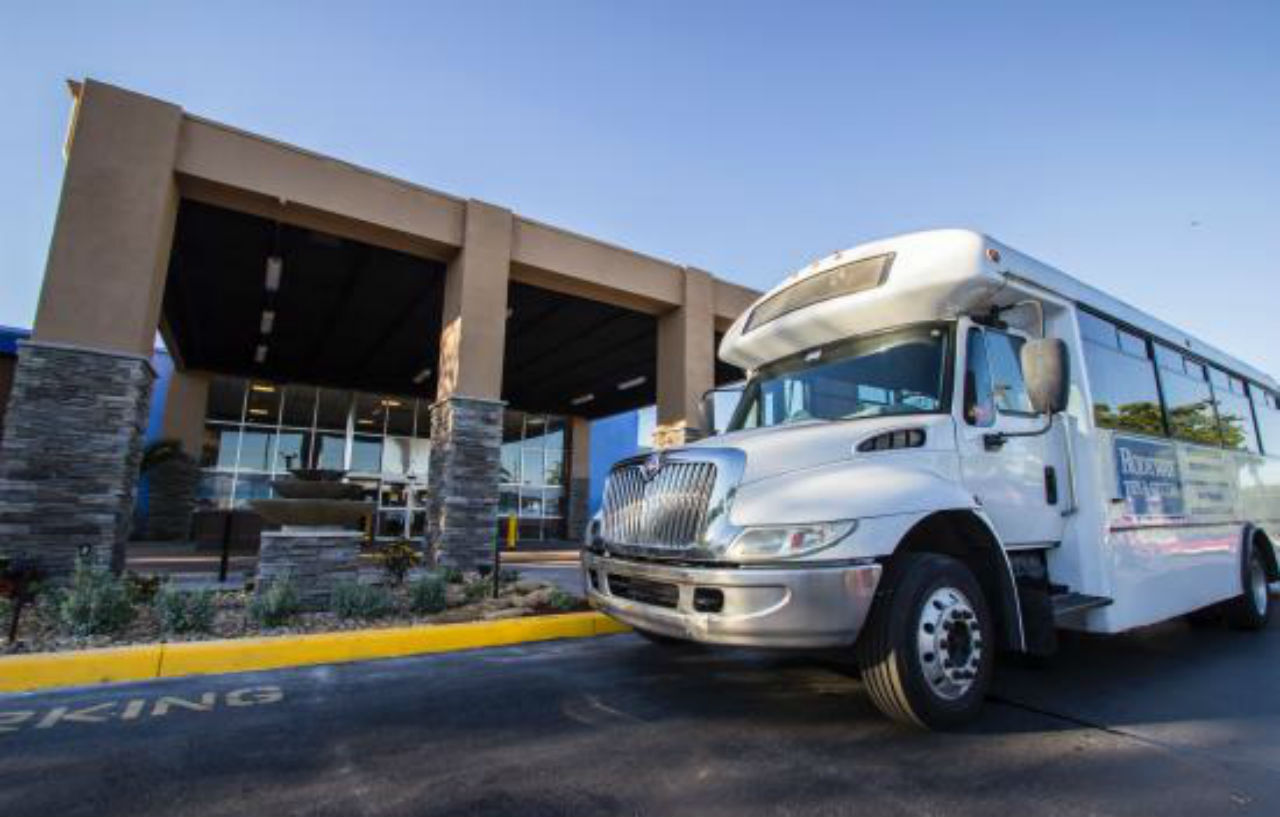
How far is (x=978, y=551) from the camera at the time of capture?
406 cm

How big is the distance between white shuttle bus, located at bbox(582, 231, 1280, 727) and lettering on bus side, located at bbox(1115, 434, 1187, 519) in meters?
0.03

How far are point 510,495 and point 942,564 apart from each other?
2332 cm

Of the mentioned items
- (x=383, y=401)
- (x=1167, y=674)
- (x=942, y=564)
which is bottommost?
(x=1167, y=674)

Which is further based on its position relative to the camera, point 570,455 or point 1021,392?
point 570,455

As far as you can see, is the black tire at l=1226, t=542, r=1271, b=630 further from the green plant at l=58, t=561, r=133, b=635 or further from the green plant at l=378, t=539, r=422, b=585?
the green plant at l=58, t=561, r=133, b=635

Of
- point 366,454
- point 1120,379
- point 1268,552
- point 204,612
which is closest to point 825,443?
point 1120,379

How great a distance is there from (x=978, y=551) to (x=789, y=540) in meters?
1.62

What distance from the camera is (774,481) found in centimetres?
359

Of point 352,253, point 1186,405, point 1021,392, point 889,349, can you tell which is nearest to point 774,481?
point 889,349

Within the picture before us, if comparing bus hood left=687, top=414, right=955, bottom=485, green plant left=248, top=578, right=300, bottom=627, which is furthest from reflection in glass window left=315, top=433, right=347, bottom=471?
bus hood left=687, top=414, right=955, bottom=485

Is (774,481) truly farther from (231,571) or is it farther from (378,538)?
(378,538)

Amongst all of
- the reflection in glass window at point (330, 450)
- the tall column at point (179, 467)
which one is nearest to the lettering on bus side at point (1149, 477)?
the tall column at point (179, 467)

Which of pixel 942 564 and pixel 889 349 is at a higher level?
pixel 889 349

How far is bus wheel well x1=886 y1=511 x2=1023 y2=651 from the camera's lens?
3.83m
